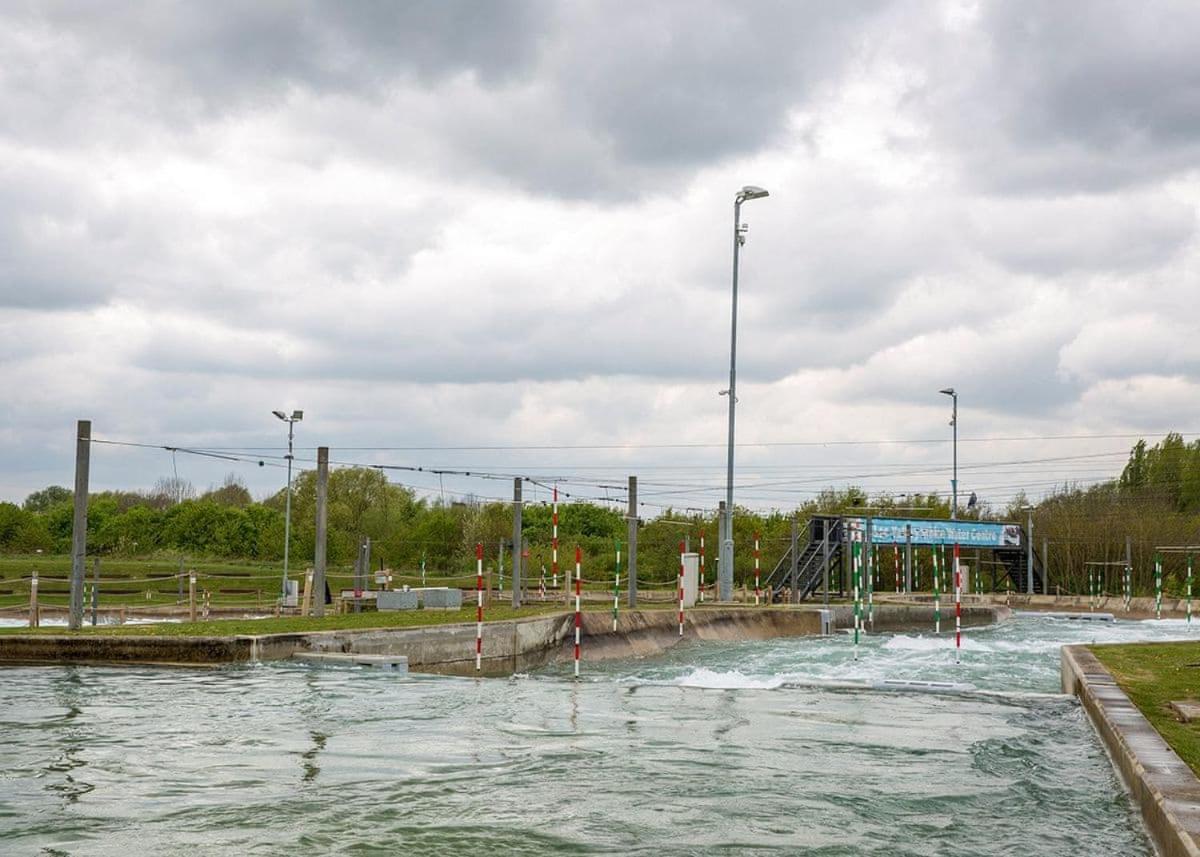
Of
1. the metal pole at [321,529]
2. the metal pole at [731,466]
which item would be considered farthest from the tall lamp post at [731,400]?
the metal pole at [321,529]

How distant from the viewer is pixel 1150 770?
779cm

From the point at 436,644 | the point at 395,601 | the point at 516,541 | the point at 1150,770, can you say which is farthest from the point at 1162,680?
the point at 395,601

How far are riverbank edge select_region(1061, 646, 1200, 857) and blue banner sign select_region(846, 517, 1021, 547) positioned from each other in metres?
26.5

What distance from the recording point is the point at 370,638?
18.9 m

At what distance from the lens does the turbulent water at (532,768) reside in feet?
23.9

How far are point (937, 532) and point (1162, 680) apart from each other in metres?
33.6

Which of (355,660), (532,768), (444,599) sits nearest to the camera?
(532,768)

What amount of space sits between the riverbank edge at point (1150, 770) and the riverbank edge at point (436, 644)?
32.6 ft

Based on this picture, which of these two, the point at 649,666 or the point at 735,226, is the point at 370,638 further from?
the point at 735,226

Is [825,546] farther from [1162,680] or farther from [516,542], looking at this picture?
[1162,680]

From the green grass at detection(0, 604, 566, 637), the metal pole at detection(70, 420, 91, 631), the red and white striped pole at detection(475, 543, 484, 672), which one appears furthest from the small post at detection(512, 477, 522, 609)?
the metal pole at detection(70, 420, 91, 631)

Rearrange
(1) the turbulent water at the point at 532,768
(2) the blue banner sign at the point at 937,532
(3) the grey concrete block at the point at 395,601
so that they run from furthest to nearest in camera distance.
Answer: (2) the blue banner sign at the point at 937,532 < (3) the grey concrete block at the point at 395,601 < (1) the turbulent water at the point at 532,768

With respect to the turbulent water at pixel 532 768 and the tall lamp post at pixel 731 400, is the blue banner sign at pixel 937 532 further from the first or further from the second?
the turbulent water at pixel 532 768

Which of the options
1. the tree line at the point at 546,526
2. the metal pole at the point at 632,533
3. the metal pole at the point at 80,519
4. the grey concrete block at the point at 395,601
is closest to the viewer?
the metal pole at the point at 80,519
